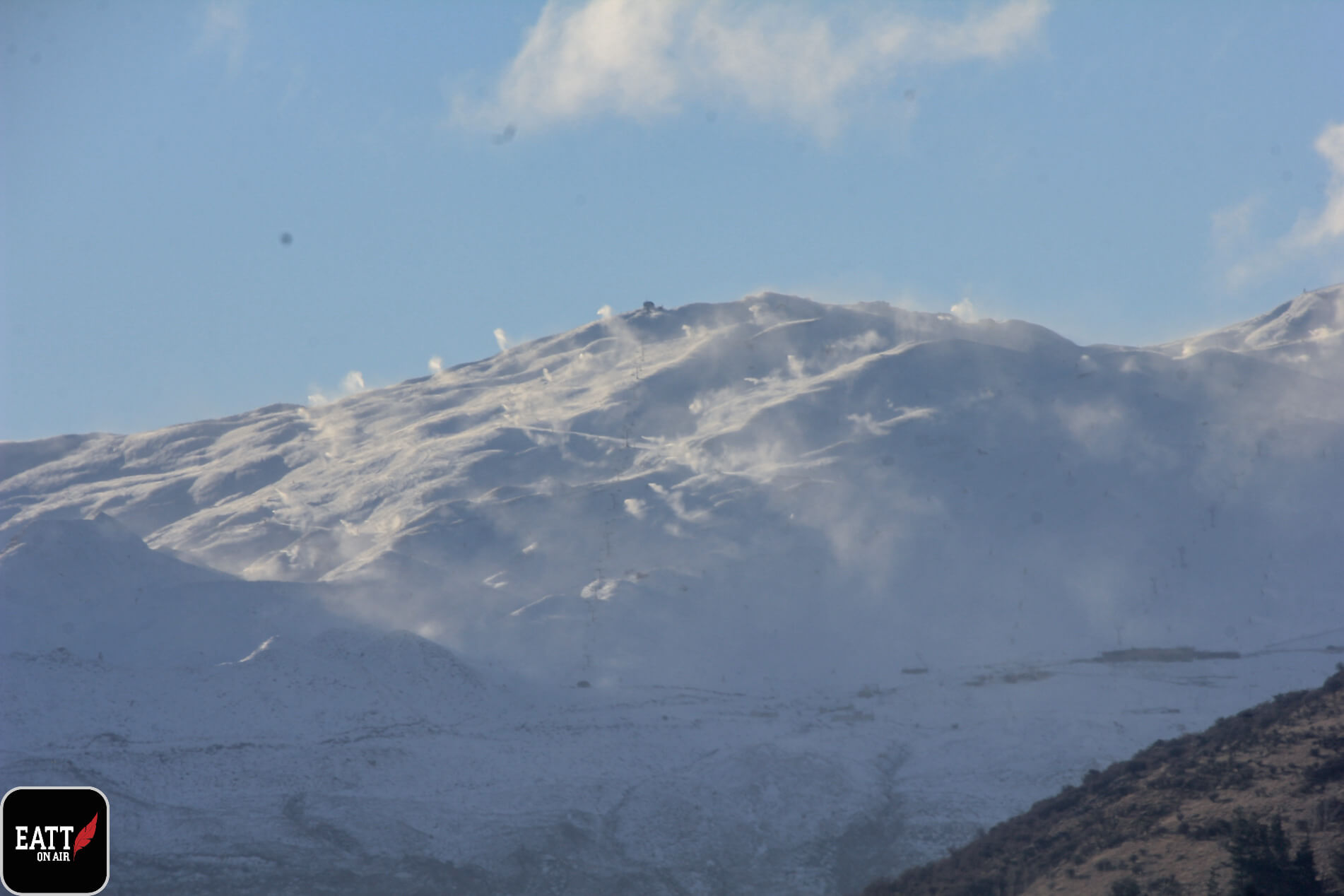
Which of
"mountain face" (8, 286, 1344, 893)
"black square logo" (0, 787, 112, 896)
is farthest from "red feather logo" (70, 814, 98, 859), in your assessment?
"mountain face" (8, 286, 1344, 893)

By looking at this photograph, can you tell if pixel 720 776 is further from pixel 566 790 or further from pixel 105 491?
pixel 105 491

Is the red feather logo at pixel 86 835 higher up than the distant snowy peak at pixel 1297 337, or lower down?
lower down

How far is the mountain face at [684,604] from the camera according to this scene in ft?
148

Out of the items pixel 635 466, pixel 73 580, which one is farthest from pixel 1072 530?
pixel 73 580

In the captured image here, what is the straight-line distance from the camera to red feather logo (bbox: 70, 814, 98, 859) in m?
21.6

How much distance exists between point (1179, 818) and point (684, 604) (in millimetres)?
48379

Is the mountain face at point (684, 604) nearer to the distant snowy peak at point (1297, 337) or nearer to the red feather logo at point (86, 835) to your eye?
the distant snowy peak at point (1297, 337)

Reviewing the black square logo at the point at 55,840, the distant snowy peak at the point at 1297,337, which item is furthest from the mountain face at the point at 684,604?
the black square logo at the point at 55,840

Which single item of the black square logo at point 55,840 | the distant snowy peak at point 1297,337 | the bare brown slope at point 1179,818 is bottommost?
the bare brown slope at point 1179,818

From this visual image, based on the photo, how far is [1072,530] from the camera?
8225 cm

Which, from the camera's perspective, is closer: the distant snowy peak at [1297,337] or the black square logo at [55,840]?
the black square logo at [55,840]

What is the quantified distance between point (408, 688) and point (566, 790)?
1139 centimetres

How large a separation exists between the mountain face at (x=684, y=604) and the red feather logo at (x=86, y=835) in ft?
61.4

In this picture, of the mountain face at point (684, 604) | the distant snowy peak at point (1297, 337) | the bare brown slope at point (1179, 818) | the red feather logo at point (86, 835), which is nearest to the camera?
the red feather logo at point (86, 835)
